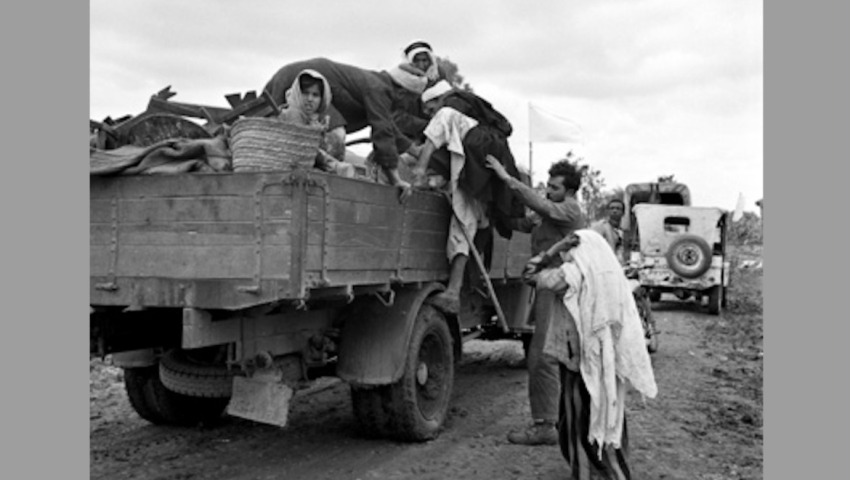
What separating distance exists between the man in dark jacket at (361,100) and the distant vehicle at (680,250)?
998 cm

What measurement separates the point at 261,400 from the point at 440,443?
1.59 m

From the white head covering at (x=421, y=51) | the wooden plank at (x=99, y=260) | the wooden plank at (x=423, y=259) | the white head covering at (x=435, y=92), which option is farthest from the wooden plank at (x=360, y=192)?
the white head covering at (x=421, y=51)

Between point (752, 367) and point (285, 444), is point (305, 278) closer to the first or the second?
point (285, 444)

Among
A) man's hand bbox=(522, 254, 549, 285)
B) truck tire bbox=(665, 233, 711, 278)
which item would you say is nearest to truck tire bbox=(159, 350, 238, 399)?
man's hand bbox=(522, 254, 549, 285)

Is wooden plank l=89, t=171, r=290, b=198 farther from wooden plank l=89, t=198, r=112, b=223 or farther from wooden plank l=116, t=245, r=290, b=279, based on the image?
wooden plank l=116, t=245, r=290, b=279

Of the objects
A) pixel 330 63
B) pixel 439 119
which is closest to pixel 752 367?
pixel 439 119

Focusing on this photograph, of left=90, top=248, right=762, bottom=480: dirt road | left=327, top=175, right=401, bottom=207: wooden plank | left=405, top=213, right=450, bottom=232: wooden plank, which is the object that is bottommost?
left=90, top=248, right=762, bottom=480: dirt road

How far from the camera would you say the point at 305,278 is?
406cm

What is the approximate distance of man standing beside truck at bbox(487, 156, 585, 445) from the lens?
5.36 metres

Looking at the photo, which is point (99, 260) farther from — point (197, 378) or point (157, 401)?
point (157, 401)

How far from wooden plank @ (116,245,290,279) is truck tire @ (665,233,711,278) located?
12459 mm

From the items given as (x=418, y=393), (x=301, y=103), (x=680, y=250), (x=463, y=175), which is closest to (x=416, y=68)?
(x=463, y=175)

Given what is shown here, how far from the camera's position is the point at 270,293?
399 centimetres

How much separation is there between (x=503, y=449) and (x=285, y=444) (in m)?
1.52
